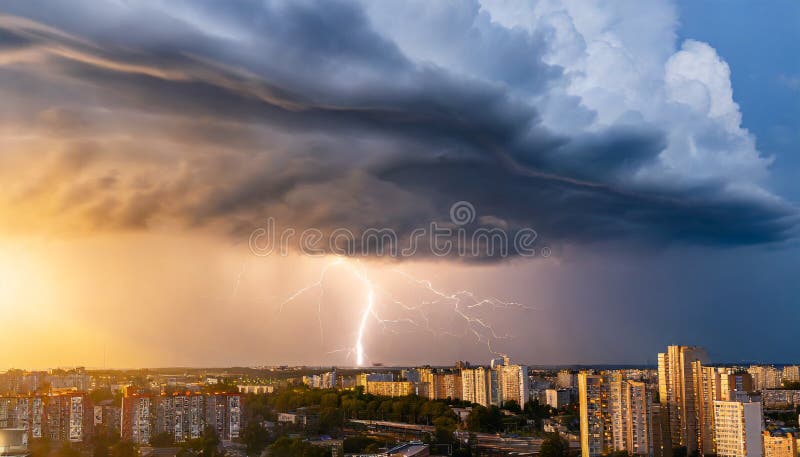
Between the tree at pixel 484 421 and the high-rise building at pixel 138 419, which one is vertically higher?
the high-rise building at pixel 138 419

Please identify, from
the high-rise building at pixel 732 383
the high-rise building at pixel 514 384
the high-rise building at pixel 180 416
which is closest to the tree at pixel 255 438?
the high-rise building at pixel 180 416

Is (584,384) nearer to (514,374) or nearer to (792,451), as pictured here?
(792,451)

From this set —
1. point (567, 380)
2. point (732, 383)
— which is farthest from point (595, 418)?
point (567, 380)

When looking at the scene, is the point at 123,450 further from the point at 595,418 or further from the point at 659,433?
the point at 659,433

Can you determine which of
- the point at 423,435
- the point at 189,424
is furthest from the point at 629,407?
the point at 189,424

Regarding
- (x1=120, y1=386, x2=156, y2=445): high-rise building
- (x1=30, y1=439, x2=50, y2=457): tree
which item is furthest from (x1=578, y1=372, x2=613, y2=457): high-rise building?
(x1=30, y1=439, x2=50, y2=457): tree

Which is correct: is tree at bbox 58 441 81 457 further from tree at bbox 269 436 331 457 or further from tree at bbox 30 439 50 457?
tree at bbox 269 436 331 457

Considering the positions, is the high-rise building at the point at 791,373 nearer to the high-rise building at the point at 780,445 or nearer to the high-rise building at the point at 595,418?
the high-rise building at the point at 780,445
